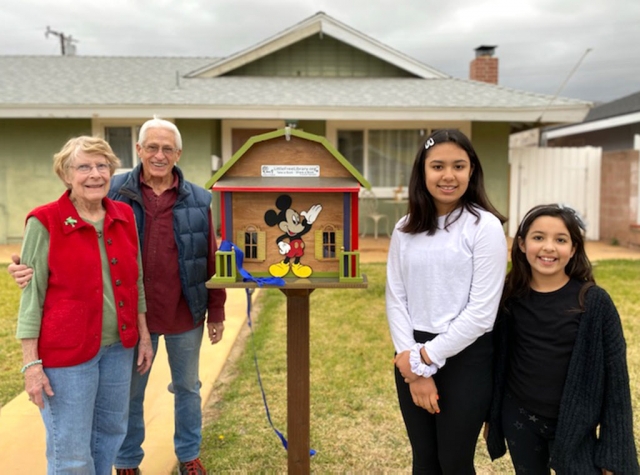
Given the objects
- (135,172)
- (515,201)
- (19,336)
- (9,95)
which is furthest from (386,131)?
(19,336)

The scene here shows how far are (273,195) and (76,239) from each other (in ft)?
2.54

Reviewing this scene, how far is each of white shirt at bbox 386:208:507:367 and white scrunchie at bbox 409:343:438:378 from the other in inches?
1.3

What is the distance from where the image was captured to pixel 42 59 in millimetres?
13469

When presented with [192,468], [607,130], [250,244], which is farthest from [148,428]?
[607,130]

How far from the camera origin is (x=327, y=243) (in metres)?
2.29

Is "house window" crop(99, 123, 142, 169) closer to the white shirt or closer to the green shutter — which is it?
the green shutter

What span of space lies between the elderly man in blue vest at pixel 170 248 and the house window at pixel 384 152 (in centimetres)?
841

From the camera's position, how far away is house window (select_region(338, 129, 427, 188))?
1080 cm

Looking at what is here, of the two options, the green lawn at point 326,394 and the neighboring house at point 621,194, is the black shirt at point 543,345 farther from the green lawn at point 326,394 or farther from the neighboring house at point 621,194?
the neighboring house at point 621,194

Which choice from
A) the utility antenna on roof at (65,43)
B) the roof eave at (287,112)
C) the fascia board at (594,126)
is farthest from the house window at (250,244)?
the utility antenna on roof at (65,43)

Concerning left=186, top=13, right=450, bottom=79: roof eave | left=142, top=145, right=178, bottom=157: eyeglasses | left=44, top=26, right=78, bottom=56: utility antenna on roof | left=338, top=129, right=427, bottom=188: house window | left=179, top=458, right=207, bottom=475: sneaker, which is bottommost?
left=179, top=458, right=207, bottom=475: sneaker

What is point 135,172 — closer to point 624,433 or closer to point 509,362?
point 509,362

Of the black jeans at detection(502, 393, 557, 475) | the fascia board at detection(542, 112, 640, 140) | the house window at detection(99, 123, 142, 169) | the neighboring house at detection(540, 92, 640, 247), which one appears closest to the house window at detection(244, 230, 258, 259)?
the black jeans at detection(502, 393, 557, 475)

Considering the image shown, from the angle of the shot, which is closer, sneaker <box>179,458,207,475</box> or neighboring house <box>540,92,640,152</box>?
sneaker <box>179,458,207,475</box>
